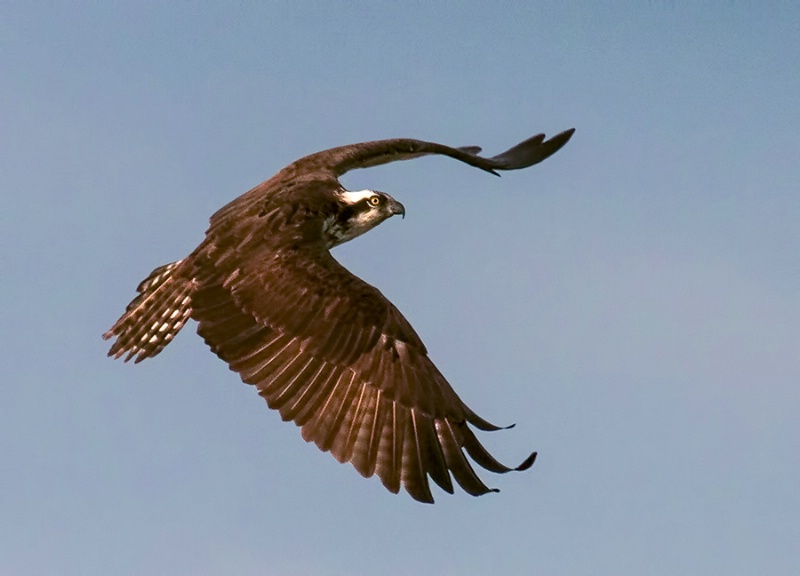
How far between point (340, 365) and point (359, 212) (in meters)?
2.51

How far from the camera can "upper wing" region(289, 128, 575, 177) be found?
14273mm

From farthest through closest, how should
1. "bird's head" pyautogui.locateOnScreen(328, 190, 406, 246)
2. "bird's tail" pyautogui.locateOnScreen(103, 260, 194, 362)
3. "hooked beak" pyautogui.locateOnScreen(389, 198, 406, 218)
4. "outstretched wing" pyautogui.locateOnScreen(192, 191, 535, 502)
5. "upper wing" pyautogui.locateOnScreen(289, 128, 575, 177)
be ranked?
1. "upper wing" pyautogui.locateOnScreen(289, 128, 575, 177)
2. "hooked beak" pyautogui.locateOnScreen(389, 198, 406, 218)
3. "bird's head" pyautogui.locateOnScreen(328, 190, 406, 246)
4. "bird's tail" pyautogui.locateOnScreen(103, 260, 194, 362)
5. "outstretched wing" pyautogui.locateOnScreen(192, 191, 535, 502)

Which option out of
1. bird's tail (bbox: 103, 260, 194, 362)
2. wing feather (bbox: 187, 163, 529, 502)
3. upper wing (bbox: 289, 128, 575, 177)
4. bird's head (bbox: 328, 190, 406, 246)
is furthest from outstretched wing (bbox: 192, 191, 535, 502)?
upper wing (bbox: 289, 128, 575, 177)

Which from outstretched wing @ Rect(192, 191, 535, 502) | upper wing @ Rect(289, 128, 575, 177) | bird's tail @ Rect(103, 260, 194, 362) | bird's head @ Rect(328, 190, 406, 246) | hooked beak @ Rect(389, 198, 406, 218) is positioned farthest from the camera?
upper wing @ Rect(289, 128, 575, 177)

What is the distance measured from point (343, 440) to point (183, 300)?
242cm

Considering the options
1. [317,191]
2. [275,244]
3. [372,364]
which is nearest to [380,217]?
[317,191]

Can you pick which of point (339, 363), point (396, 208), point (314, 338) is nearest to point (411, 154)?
point (396, 208)

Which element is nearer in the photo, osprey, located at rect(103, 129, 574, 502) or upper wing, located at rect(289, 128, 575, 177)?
osprey, located at rect(103, 129, 574, 502)

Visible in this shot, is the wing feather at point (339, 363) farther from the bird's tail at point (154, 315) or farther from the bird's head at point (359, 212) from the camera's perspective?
the bird's head at point (359, 212)

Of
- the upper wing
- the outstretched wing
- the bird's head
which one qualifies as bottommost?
the outstretched wing

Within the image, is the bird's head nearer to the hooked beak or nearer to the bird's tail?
the hooked beak

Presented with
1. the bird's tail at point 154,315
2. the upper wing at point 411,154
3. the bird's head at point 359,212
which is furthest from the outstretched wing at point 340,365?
the upper wing at point 411,154

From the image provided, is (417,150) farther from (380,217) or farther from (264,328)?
(264,328)

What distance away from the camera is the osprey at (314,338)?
423 inches
